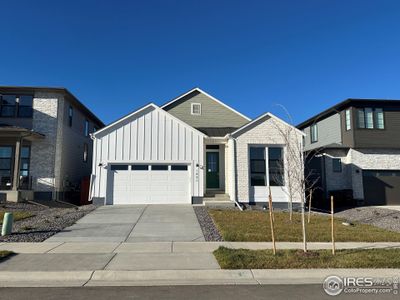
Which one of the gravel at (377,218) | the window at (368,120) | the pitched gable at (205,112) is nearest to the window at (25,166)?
the pitched gable at (205,112)

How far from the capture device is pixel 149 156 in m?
18.1

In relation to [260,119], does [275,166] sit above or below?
below

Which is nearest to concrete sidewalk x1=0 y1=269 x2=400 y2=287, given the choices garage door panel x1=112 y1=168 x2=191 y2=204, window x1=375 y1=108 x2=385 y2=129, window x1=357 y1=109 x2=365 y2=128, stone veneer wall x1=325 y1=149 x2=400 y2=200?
garage door panel x1=112 y1=168 x2=191 y2=204

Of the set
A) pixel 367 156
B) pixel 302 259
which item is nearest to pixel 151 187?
pixel 302 259

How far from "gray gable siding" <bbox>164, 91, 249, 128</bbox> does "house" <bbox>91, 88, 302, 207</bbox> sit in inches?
170

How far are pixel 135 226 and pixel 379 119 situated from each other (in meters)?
18.8

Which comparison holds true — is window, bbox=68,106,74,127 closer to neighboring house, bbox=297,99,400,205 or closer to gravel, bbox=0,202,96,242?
gravel, bbox=0,202,96,242

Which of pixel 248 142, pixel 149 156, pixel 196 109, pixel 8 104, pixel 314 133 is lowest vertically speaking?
pixel 149 156

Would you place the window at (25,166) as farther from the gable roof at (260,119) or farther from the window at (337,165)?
the window at (337,165)

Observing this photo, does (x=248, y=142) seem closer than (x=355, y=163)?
Yes

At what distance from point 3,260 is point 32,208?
9.79 m

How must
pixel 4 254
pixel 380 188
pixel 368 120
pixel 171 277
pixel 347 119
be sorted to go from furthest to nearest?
pixel 347 119
pixel 368 120
pixel 380 188
pixel 4 254
pixel 171 277

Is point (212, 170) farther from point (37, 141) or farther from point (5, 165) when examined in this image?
point (5, 165)

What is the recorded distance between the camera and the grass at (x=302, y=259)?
7293mm
